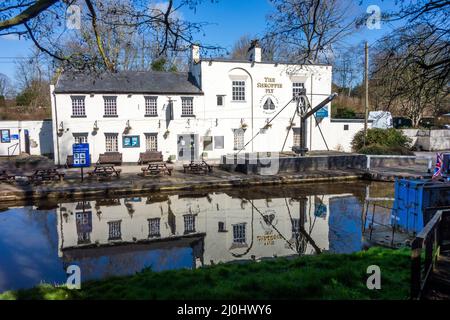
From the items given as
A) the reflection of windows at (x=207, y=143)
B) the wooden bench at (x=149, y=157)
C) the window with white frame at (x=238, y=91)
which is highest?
the window with white frame at (x=238, y=91)

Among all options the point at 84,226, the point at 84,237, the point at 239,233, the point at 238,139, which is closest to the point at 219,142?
the point at 238,139

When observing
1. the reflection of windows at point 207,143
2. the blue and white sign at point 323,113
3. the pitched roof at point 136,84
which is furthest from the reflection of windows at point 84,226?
the blue and white sign at point 323,113

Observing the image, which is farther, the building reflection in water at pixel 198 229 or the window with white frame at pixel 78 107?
the window with white frame at pixel 78 107

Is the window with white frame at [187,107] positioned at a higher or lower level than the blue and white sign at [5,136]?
higher

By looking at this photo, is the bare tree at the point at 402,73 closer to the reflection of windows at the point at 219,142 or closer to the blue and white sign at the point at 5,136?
the reflection of windows at the point at 219,142

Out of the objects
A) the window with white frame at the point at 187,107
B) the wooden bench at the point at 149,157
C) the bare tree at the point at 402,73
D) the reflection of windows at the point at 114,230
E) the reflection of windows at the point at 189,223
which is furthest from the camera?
the window with white frame at the point at 187,107

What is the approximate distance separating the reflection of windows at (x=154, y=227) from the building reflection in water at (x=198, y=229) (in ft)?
0.11

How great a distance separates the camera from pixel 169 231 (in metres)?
12.5

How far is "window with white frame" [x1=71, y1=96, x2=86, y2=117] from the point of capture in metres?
24.3

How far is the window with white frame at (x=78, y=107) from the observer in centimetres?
2428

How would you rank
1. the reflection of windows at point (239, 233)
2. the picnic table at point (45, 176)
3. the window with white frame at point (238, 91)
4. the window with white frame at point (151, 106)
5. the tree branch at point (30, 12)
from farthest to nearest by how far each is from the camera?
the window with white frame at point (238, 91) → the window with white frame at point (151, 106) → the picnic table at point (45, 176) → the reflection of windows at point (239, 233) → the tree branch at point (30, 12)

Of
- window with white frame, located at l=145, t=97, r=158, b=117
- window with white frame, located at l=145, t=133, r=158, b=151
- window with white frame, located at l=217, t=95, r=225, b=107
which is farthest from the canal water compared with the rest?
window with white frame, located at l=217, t=95, r=225, b=107

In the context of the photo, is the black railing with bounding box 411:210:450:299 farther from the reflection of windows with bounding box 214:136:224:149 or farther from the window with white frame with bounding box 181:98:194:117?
the window with white frame with bounding box 181:98:194:117
